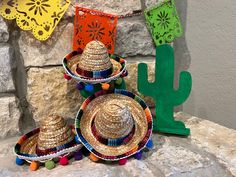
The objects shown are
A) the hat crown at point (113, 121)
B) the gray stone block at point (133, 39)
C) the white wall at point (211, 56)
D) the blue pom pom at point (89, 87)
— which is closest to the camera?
the hat crown at point (113, 121)

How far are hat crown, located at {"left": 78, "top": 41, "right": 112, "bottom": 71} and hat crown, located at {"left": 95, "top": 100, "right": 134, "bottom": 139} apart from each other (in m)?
0.11

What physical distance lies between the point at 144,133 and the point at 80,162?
200mm

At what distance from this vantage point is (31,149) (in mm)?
1026

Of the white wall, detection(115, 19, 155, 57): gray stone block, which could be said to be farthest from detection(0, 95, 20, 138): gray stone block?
the white wall

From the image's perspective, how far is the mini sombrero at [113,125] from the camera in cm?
94

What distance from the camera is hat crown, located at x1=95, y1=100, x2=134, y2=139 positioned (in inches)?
36.4

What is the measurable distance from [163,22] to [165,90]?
226 mm

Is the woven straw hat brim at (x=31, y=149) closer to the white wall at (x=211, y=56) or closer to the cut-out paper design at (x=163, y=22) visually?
the cut-out paper design at (x=163, y=22)

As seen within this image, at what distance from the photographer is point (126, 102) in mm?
1071

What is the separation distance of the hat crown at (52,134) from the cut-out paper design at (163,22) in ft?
1.42

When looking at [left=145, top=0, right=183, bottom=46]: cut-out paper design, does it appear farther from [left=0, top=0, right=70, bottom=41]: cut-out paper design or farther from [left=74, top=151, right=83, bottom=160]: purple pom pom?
[left=74, top=151, right=83, bottom=160]: purple pom pom

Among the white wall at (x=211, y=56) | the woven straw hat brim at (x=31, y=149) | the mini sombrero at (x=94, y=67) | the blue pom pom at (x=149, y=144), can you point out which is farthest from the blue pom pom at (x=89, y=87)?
the white wall at (x=211, y=56)

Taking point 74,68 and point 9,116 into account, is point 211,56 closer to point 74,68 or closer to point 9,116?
point 74,68

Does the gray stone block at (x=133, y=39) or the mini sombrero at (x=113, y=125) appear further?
the gray stone block at (x=133, y=39)
